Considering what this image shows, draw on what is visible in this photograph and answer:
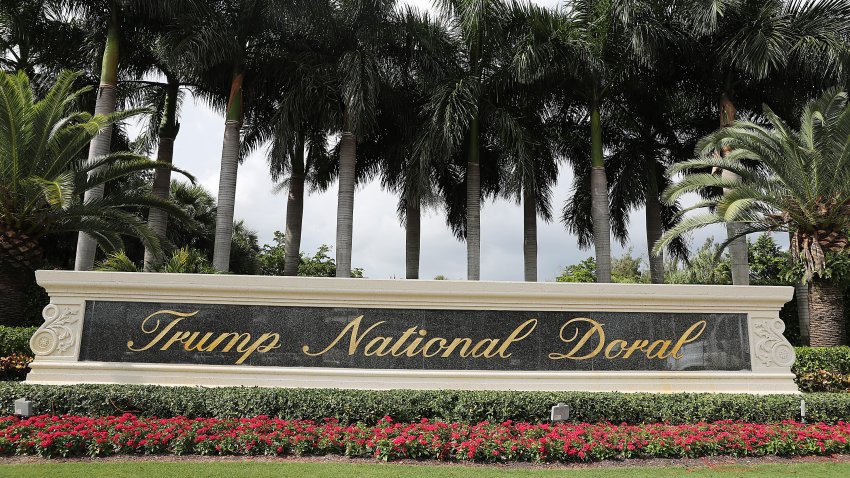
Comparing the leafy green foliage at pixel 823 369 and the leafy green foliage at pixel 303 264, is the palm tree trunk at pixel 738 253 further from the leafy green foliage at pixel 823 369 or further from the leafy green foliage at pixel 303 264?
the leafy green foliage at pixel 303 264

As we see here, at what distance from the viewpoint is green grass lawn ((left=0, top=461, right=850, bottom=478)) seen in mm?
6793

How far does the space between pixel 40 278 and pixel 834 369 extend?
16063 millimetres

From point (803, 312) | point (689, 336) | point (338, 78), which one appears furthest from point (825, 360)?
point (338, 78)

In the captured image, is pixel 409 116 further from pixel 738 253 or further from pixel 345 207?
pixel 738 253

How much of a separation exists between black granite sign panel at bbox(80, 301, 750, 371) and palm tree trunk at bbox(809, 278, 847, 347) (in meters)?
4.37

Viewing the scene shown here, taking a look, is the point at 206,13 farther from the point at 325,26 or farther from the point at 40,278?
the point at 40,278

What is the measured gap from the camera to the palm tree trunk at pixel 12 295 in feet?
41.1

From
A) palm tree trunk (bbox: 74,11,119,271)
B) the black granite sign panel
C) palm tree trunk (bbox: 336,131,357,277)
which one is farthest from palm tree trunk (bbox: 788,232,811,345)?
palm tree trunk (bbox: 74,11,119,271)

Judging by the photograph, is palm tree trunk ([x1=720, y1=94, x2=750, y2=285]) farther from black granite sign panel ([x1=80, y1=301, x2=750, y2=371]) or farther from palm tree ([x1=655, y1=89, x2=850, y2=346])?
black granite sign panel ([x1=80, y1=301, x2=750, y2=371])

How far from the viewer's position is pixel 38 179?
453 inches

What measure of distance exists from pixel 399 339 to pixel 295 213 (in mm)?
11570

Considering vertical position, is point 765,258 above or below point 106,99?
below

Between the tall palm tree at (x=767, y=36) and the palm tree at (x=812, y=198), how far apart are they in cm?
207

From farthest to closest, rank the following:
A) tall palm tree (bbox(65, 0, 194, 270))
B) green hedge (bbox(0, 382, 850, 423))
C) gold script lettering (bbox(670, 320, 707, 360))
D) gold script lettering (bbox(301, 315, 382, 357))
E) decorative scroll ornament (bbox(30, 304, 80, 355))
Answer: tall palm tree (bbox(65, 0, 194, 270)), gold script lettering (bbox(670, 320, 707, 360)), gold script lettering (bbox(301, 315, 382, 357)), decorative scroll ornament (bbox(30, 304, 80, 355)), green hedge (bbox(0, 382, 850, 423))
